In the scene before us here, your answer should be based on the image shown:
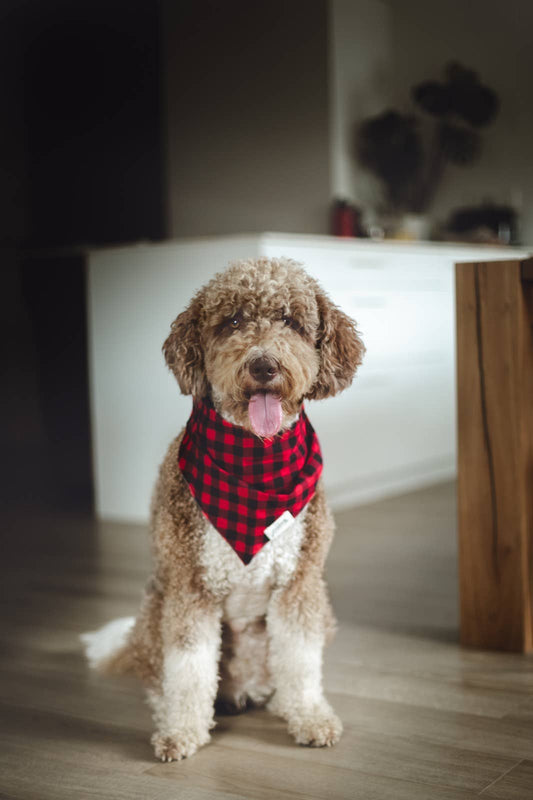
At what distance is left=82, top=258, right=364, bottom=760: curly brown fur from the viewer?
155 cm

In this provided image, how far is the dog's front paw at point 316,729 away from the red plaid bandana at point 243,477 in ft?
1.12

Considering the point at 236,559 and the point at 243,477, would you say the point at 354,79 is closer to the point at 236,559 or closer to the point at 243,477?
the point at 243,477

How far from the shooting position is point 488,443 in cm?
219

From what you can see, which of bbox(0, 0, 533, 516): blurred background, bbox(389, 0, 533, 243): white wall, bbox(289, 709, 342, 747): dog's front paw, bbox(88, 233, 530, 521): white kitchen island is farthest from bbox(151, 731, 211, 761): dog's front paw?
bbox(389, 0, 533, 243): white wall

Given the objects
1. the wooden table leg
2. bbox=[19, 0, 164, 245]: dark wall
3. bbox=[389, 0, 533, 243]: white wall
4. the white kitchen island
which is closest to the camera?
the wooden table leg

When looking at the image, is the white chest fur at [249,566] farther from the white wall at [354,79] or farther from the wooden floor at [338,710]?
the white wall at [354,79]

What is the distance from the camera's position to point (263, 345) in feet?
4.92

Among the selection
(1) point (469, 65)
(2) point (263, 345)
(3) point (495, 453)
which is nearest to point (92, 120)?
(1) point (469, 65)

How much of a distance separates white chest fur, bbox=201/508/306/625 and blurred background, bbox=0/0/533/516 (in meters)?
3.21

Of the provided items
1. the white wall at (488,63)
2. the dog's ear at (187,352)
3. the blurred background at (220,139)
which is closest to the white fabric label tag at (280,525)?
the dog's ear at (187,352)

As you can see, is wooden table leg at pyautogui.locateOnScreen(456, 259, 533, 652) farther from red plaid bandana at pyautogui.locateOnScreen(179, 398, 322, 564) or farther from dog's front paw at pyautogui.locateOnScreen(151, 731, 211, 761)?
dog's front paw at pyautogui.locateOnScreen(151, 731, 211, 761)

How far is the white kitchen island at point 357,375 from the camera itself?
3.54 meters

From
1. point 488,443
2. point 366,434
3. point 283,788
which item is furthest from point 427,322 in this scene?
point 283,788

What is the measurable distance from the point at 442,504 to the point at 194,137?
3.06 meters
